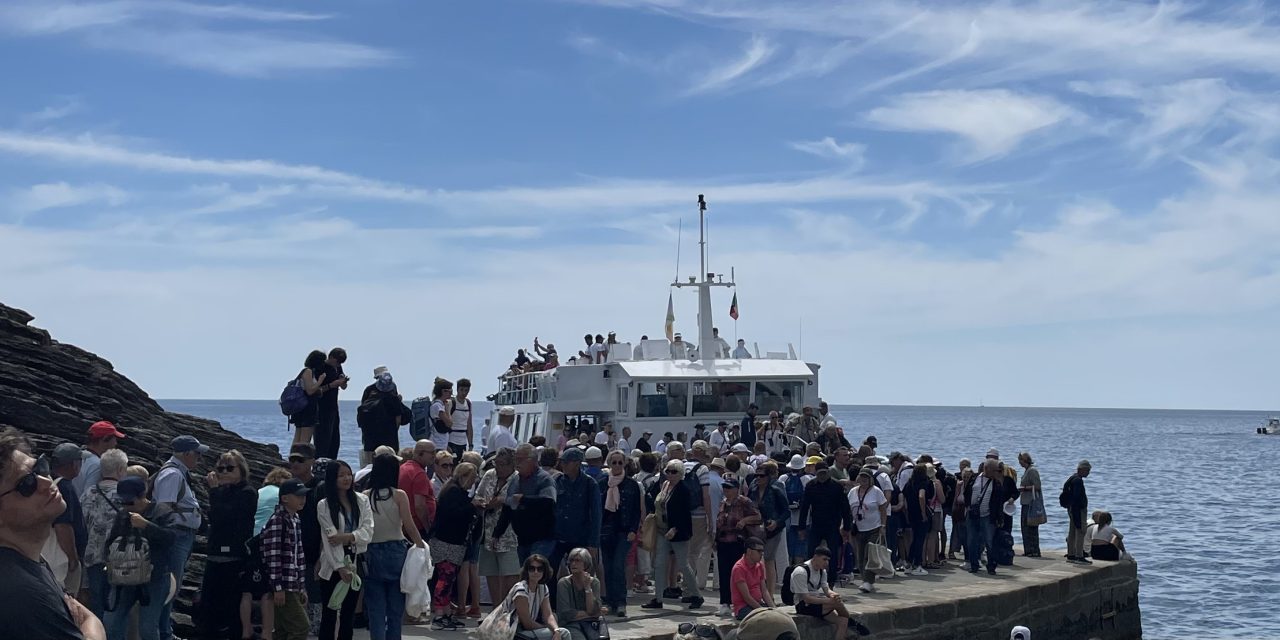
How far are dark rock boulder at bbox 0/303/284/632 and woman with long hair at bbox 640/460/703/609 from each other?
4717mm

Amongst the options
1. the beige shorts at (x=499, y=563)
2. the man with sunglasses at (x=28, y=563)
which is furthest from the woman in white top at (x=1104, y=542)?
the man with sunglasses at (x=28, y=563)

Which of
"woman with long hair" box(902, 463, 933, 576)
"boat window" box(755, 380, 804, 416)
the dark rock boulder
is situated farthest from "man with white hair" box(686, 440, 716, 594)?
"boat window" box(755, 380, 804, 416)

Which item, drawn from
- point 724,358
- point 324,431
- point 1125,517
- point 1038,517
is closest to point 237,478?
point 324,431

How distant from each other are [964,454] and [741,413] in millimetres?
70358

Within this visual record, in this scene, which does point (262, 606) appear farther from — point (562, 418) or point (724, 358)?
point (724, 358)

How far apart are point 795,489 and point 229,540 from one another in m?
7.05

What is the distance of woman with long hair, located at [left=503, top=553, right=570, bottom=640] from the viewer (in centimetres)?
961

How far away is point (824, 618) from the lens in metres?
12.2

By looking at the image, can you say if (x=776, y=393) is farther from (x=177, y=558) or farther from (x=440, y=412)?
(x=177, y=558)

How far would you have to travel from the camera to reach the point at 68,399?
44.0ft

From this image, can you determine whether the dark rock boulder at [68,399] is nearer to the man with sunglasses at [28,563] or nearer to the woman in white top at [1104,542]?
the man with sunglasses at [28,563]

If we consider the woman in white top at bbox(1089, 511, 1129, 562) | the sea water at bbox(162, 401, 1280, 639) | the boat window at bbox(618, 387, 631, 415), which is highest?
the boat window at bbox(618, 387, 631, 415)

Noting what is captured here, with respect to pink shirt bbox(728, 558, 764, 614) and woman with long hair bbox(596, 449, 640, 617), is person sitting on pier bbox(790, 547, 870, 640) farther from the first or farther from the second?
woman with long hair bbox(596, 449, 640, 617)

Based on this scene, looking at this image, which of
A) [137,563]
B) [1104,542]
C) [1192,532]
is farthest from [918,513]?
[1192,532]
